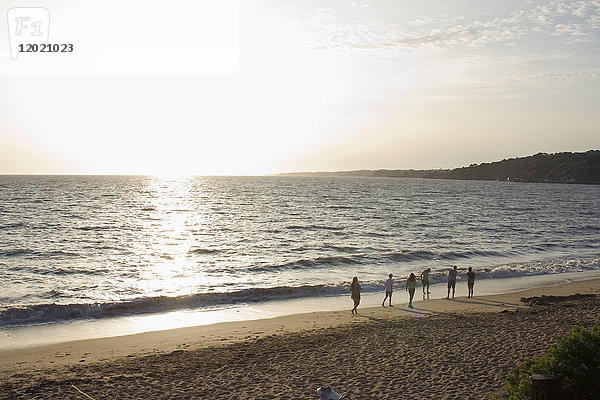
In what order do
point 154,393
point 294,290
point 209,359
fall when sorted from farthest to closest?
point 294,290 < point 209,359 < point 154,393

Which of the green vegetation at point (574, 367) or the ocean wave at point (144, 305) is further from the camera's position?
the ocean wave at point (144, 305)

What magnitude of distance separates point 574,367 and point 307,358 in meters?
6.64

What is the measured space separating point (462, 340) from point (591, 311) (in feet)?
20.9

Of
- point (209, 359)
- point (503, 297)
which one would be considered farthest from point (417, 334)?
point (503, 297)

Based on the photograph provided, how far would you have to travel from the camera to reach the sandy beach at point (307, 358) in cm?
991

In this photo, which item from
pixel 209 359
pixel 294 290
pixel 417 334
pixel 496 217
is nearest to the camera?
pixel 209 359

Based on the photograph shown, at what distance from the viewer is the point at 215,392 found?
9.84 m

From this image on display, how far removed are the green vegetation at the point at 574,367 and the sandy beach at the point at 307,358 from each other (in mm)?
2624

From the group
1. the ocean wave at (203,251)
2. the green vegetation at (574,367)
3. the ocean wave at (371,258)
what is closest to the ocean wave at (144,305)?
the ocean wave at (371,258)

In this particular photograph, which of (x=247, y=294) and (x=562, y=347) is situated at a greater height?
(x=562, y=347)

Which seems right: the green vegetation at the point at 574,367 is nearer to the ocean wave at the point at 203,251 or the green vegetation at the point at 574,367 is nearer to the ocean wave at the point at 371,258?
the ocean wave at the point at 371,258

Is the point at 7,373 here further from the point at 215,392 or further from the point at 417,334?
the point at 417,334

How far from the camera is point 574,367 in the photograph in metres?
6.78

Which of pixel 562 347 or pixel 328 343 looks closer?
pixel 562 347
